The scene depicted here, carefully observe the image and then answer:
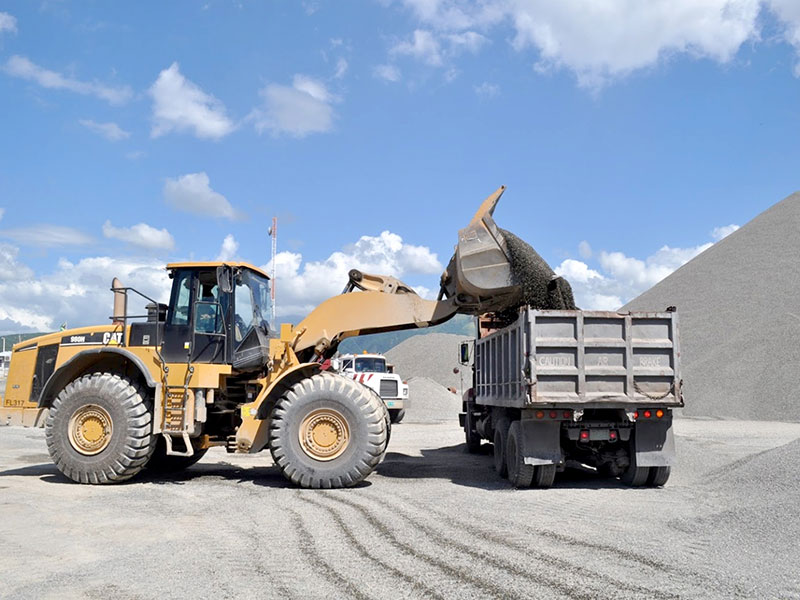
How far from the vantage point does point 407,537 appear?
6555 mm

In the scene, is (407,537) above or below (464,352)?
below

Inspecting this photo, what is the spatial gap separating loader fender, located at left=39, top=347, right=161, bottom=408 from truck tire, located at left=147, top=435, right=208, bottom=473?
5.78 feet

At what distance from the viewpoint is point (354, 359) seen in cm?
2323

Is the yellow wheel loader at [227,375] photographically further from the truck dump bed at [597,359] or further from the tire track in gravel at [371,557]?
the tire track in gravel at [371,557]

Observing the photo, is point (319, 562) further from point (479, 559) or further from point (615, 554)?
point (615, 554)

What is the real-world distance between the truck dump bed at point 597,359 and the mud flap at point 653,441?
1.22 feet

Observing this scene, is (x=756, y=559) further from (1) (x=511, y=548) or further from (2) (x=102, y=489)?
(2) (x=102, y=489)

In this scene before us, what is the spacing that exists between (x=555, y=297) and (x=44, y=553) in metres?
7.08

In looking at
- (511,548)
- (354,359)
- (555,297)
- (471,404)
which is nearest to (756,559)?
(511,548)

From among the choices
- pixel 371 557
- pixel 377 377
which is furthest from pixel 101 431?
pixel 377 377

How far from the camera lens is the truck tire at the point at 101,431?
968 centimetres

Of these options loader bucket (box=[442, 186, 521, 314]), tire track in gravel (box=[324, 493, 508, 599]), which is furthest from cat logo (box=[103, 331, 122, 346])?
loader bucket (box=[442, 186, 521, 314])

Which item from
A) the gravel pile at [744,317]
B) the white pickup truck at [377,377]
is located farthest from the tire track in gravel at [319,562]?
the gravel pile at [744,317]

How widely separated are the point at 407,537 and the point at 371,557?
76cm
